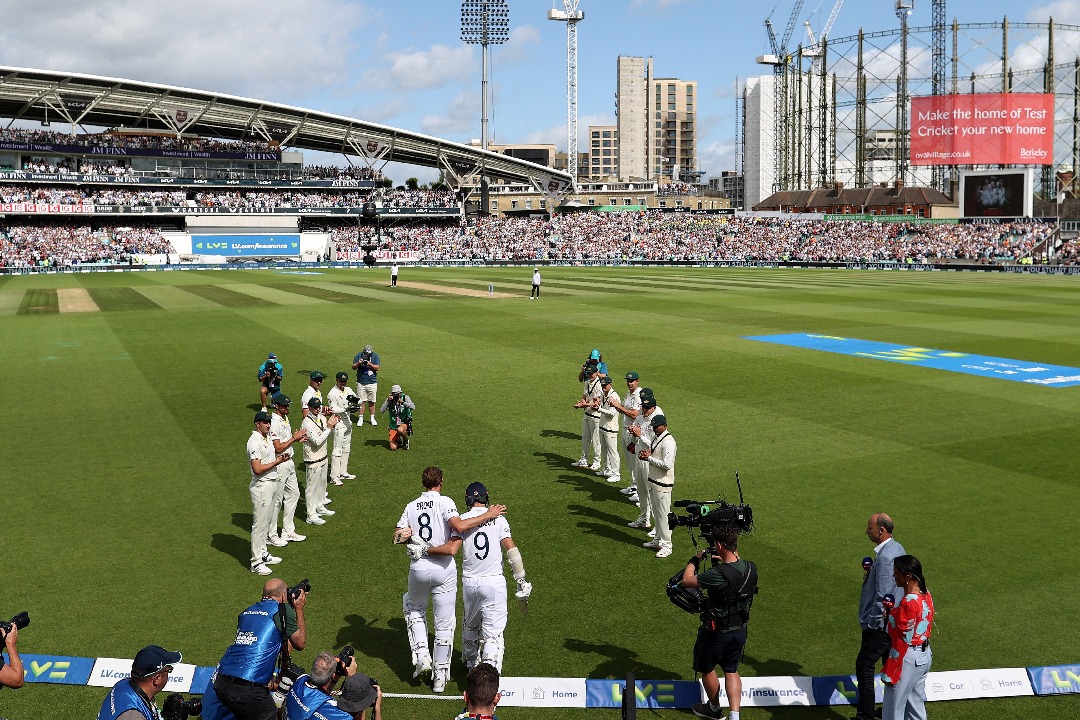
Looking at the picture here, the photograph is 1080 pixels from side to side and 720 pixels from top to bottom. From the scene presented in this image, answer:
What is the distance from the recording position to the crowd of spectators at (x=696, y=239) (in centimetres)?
→ 8619

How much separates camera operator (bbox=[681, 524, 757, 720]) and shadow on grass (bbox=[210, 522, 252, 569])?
237 inches

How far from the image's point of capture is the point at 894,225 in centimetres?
9481

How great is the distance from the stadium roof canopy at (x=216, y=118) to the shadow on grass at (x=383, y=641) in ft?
316

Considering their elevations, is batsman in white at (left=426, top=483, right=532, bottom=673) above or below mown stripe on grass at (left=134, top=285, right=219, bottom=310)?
below

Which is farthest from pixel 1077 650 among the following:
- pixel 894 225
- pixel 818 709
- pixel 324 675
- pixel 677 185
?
pixel 677 185

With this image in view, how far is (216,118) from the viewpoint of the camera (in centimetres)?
10406

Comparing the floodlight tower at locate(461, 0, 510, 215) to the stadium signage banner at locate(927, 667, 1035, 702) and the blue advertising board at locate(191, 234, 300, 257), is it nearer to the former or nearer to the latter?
the blue advertising board at locate(191, 234, 300, 257)

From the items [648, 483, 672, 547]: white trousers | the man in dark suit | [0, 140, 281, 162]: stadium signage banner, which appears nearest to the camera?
the man in dark suit

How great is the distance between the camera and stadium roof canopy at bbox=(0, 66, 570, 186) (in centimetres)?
9144

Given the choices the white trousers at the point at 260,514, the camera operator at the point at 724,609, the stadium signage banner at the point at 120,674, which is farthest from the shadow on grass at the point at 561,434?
the stadium signage banner at the point at 120,674

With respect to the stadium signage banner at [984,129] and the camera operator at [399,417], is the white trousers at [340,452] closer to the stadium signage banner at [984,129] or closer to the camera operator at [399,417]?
the camera operator at [399,417]

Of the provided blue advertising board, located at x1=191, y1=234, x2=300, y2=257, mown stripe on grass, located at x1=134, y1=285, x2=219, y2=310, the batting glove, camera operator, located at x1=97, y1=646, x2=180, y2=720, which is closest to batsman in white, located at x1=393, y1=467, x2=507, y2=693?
the batting glove

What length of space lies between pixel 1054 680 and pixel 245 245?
317ft

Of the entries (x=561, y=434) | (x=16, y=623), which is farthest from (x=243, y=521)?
(x=561, y=434)
